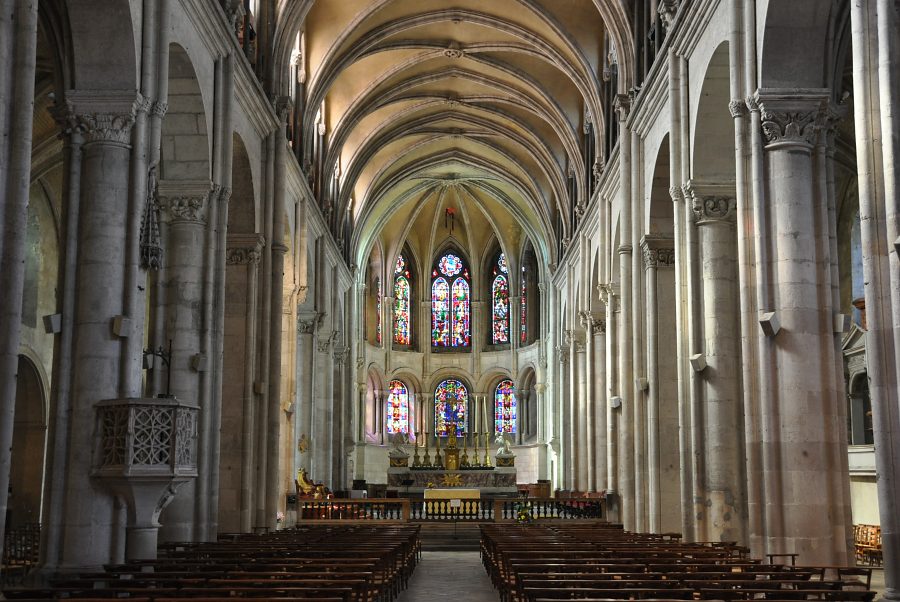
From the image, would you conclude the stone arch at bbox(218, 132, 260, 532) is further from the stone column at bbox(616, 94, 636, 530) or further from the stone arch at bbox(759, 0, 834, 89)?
the stone arch at bbox(759, 0, 834, 89)

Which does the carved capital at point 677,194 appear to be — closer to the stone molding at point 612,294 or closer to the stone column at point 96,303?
the stone molding at point 612,294

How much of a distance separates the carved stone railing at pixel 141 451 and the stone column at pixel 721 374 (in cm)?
999

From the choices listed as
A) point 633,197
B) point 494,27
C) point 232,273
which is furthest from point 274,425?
point 494,27

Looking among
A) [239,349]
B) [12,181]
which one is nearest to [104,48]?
[12,181]

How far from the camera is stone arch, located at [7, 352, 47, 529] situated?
2620 centimetres

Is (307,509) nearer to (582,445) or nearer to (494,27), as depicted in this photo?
(582,445)

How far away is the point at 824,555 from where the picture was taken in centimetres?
1502

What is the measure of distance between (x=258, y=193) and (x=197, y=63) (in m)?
6.34

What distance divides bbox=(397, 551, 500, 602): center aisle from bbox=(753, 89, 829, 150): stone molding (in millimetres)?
8256

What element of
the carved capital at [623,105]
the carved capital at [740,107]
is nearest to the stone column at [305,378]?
the carved capital at [623,105]

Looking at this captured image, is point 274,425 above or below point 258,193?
below

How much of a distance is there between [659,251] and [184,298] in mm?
11302

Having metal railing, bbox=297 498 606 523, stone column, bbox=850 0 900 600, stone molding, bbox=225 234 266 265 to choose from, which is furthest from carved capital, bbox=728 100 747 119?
metal railing, bbox=297 498 606 523

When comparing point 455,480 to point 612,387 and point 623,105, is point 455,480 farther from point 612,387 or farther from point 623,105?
point 623,105
